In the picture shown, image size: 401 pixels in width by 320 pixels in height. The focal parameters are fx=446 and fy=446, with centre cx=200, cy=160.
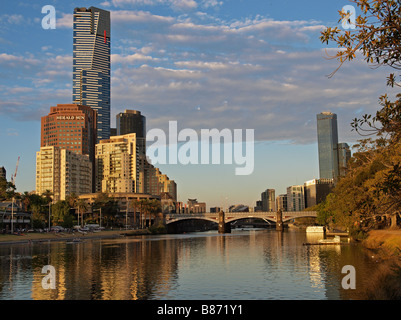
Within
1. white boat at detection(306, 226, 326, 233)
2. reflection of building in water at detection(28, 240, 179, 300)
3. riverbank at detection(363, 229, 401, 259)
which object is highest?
riverbank at detection(363, 229, 401, 259)

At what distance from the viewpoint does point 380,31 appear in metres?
25.0

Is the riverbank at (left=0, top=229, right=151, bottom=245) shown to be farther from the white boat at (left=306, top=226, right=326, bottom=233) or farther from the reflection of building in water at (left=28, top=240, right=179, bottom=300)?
the white boat at (left=306, top=226, right=326, bottom=233)

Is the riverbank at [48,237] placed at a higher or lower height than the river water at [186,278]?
lower

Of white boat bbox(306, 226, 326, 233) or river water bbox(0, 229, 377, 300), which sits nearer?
river water bbox(0, 229, 377, 300)

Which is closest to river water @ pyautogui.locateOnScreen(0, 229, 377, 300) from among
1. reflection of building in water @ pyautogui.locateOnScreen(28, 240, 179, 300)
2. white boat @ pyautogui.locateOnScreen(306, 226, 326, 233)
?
reflection of building in water @ pyautogui.locateOnScreen(28, 240, 179, 300)

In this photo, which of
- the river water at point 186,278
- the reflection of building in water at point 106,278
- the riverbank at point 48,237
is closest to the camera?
the river water at point 186,278

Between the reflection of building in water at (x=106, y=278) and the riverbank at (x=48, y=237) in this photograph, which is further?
the riverbank at (x=48, y=237)

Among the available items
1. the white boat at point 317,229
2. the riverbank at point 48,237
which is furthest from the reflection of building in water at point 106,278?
the white boat at point 317,229

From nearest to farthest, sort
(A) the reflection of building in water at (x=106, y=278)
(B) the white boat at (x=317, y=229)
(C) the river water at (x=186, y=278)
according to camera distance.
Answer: (C) the river water at (x=186, y=278)
(A) the reflection of building in water at (x=106, y=278)
(B) the white boat at (x=317, y=229)
